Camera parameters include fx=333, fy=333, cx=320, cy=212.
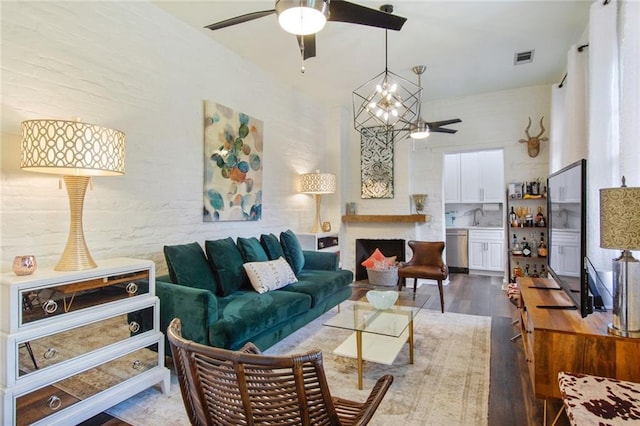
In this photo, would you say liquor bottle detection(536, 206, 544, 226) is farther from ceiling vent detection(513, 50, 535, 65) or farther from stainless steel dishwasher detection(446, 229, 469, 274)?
ceiling vent detection(513, 50, 535, 65)

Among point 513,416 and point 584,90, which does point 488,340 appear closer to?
point 513,416

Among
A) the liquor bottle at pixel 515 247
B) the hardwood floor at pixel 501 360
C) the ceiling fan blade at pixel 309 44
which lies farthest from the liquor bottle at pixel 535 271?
the ceiling fan blade at pixel 309 44

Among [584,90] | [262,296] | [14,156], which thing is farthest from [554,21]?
[14,156]

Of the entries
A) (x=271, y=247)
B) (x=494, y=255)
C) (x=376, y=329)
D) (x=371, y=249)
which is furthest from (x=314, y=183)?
(x=494, y=255)

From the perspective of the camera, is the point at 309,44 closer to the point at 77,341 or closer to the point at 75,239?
the point at 75,239

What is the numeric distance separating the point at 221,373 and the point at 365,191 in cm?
513

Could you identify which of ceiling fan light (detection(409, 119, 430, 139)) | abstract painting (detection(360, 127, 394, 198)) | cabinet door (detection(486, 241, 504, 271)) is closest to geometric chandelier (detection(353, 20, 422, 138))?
ceiling fan light (detection(409, 119, 430, 139))

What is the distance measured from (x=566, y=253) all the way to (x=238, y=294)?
251cm

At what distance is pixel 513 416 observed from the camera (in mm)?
1931

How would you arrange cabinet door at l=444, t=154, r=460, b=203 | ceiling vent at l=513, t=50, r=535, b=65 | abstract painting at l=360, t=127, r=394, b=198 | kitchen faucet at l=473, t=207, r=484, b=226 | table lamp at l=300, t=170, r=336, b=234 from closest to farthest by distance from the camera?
1. ceiling vent at l=513, t=50, r=535, b=65
2. table lamp at l=300, t=170, r=336, b=234
3. abstract painting at l=360, t=127, r=394, b=198
4. cabinet door at l=444, t=154, r=460, b=203
5. kitchen faucet at l=473, t=207, r=484, b=226

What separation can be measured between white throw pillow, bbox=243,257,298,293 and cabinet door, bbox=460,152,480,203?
4618 millimetres

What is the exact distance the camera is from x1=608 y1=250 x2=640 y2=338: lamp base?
1.59 metres

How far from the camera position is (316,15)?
6.01 ft

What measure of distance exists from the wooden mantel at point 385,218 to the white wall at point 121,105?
2087mm
